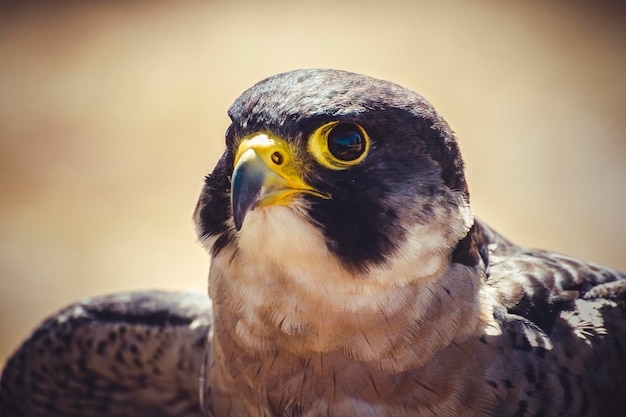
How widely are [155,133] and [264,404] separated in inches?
311

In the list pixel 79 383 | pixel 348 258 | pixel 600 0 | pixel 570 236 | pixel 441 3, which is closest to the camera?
pixel 348 258

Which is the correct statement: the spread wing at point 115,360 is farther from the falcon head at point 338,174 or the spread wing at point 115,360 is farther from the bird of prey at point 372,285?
the falcon head at point 338,174

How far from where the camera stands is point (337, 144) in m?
2.42

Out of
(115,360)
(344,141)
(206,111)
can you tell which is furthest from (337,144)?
(206,111)

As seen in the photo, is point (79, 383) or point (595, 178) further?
point (595, 178)

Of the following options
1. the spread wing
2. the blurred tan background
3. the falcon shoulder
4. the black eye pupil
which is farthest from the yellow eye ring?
the blurred tan background

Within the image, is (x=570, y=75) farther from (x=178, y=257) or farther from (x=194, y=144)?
(x=178, y=257)

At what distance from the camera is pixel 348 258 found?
8.26 ft

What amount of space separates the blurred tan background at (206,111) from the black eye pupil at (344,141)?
4.90m

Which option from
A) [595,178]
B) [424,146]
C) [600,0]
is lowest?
[595,178]

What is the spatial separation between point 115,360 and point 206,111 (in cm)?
694

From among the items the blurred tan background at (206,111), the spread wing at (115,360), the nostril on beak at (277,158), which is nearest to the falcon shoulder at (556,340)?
the nostril on beak at (277,158)

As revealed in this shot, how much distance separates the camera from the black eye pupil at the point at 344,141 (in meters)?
2.42

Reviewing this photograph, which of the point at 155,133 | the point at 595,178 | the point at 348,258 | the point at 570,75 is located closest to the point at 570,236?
the point at 595,178
